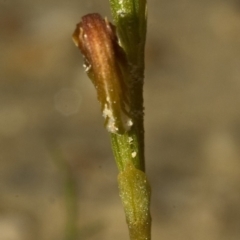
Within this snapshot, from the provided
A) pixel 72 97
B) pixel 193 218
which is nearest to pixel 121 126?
pixel 193 218

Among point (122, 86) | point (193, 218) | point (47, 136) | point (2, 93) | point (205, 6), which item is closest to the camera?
point (122, 86)

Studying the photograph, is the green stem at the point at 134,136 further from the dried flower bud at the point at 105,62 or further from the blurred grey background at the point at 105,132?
the blurred grey background at the point at 105,132

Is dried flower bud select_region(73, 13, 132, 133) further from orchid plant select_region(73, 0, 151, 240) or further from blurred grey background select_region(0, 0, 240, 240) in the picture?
blurred grey background select_region(0, 0, 240, 240)

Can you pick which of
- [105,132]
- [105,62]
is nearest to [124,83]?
[105,62]

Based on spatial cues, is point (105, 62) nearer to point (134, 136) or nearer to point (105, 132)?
point (134, 136)

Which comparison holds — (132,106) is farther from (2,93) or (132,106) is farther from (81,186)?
(2,93)

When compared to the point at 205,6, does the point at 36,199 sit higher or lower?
lower
